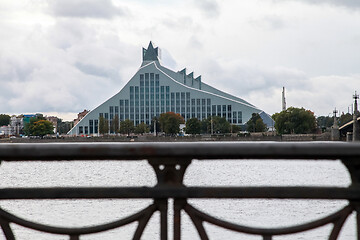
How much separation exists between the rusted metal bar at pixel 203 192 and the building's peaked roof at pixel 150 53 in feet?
459

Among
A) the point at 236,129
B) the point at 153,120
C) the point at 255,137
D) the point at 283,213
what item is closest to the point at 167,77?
the point at 153,120

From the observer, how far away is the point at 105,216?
615 inches

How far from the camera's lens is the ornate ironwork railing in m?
2.08

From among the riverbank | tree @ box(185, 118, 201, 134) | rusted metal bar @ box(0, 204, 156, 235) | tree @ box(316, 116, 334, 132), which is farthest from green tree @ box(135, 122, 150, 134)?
rusted metal bar @ box(0, 204, 156, 235)

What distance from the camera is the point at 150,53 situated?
14125 cm

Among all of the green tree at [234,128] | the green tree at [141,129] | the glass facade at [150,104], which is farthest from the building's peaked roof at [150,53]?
the green tree at [234,128]

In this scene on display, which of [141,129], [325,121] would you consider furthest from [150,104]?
[325,121]

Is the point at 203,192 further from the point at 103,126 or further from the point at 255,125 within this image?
the point at 103,126

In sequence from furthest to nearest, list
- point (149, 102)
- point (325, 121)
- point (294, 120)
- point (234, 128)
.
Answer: point (325, 121) < point (149, 102) < point (234, 128) < point (294, 120)

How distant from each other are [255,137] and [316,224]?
320 feet

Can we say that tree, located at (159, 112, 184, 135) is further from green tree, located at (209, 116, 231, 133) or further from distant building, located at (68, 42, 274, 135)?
distant building, located at (68, 42, 274, 135)

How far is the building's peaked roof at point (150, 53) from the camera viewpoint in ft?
463

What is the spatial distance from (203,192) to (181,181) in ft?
0.31

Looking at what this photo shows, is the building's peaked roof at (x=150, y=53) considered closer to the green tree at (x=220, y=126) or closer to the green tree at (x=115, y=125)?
the green tree at (x=115, y=125)
